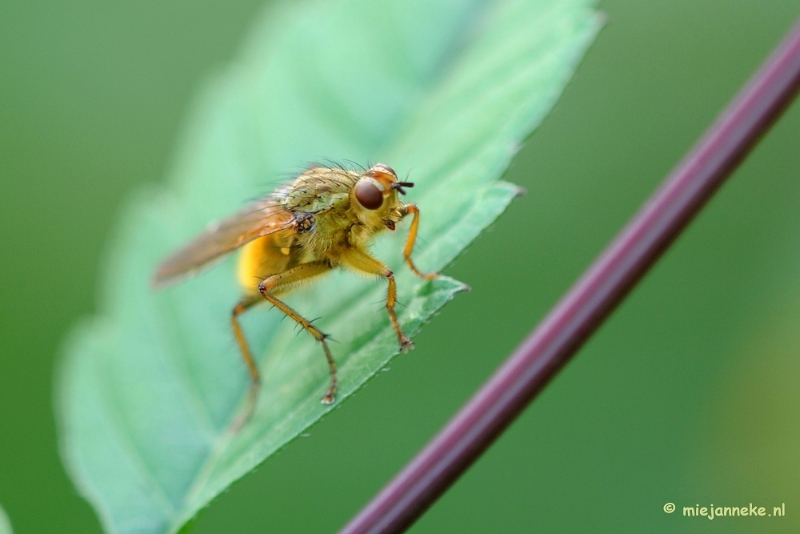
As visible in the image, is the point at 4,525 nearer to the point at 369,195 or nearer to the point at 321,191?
the point at 369,195

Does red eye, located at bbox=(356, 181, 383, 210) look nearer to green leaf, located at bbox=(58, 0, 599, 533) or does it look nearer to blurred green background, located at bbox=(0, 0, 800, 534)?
green leaf, located at bbox=(58, 0, 599, 533)

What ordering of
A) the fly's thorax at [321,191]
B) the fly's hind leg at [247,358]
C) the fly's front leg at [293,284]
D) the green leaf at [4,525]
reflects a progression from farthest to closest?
1. the fly's thorax at [321,191]
2. the fly's front leg at [293,284]
3. the fly's hind leg at [247,358]
4. the green leaf at [4,525]

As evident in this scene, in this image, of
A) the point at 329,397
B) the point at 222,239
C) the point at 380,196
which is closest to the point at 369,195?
the point at 380,196

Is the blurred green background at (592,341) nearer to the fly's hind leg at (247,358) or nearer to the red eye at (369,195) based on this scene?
the fly's hind leg at (247,358)

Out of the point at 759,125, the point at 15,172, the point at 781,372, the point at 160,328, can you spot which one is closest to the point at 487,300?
the point at 781,372

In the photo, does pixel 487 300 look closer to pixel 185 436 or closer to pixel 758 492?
pixel 758 492

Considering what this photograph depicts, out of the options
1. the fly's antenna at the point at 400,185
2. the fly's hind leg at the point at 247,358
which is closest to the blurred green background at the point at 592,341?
the fly's hind leg at the point at 247,358
